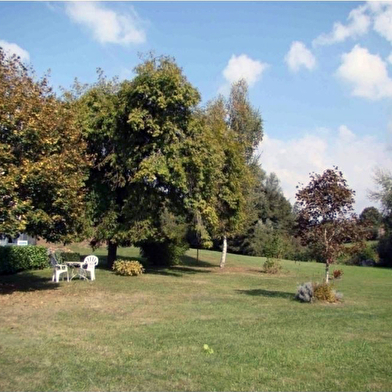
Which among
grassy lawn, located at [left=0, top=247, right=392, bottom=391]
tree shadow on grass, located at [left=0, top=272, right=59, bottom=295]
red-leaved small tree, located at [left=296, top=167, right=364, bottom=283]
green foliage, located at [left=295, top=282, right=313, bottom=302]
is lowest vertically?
tree shadow on grass, located at [left=0, top=272, right=59, bottom=295]

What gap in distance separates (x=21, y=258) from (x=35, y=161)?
9397 mm

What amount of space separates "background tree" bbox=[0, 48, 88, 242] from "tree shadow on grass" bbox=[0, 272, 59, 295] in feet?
6.93

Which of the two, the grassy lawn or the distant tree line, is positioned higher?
the distant tree line

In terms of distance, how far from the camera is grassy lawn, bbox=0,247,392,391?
592 cm

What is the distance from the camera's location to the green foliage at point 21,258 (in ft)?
67.2

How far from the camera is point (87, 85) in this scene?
77.6 ft

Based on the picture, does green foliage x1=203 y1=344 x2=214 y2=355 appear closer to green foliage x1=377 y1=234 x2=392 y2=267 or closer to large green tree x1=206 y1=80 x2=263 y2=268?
large green tree x1=206 y1=80 x2=263 y2=268

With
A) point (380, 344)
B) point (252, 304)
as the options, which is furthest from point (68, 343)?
point (252, 304)

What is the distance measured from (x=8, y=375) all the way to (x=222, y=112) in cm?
2741

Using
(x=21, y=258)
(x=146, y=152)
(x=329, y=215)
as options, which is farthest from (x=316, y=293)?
(x=21, y=258)

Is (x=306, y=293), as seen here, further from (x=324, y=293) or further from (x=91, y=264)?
(x=91, y=264)

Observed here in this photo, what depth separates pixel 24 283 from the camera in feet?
58.2

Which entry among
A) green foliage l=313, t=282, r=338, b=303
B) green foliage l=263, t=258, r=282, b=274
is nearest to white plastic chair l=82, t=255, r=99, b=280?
green foliage l=313, t=282, r=338, b=303

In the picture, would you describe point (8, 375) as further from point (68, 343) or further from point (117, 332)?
point (117, 332)
